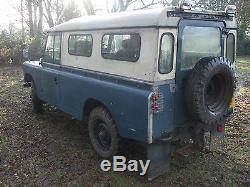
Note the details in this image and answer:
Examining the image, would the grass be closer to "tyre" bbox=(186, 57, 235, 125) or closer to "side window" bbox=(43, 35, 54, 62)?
"side window" bbox=(43, 35, 54, 62)

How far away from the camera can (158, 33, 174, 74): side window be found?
4.40 m

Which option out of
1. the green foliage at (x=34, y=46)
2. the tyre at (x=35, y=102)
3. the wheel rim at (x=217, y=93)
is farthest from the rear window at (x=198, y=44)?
the green foliage at (x=34, y=46)

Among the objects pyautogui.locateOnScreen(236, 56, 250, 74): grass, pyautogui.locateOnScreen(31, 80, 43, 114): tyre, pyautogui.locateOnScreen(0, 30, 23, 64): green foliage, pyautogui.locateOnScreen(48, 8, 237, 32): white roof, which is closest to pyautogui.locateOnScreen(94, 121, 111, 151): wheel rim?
pyautogui.locateOnScreen(48, 8, 237, 32): white roof

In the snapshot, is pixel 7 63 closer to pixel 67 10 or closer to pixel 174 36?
pixel 67 10

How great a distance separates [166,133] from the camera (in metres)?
4.60

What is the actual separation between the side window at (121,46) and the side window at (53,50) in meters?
1.74

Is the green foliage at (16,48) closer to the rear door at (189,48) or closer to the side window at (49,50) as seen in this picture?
the side window at (49,50)

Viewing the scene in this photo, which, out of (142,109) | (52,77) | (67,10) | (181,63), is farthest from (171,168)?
(67,10)

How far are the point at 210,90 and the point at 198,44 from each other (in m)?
0.74

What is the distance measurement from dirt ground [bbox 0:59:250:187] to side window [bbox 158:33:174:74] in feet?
5.58

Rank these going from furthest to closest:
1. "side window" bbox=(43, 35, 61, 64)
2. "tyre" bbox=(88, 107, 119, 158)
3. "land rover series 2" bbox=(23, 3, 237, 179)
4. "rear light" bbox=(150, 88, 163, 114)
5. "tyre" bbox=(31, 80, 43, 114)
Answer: "tyre" bbox=(31, 80, 43, 114)
"side window" bbox=(43, 35, 61, 64)
"tyre" bbox=(88, 107, 119, 158)
"land rover series 2" bbox=(23, 3, 237, 179)
"rear light" bbox=(150, 88, 163, 114)

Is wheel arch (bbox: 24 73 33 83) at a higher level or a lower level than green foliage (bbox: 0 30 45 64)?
lower

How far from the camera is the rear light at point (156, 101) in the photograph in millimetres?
4305

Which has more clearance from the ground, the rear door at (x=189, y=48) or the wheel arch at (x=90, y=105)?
the rear door at (x=189, y=48)
